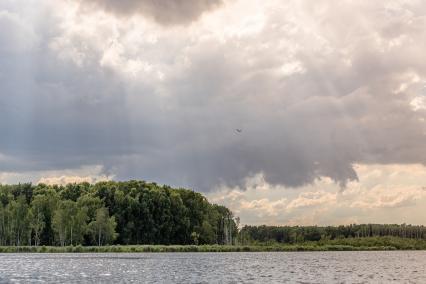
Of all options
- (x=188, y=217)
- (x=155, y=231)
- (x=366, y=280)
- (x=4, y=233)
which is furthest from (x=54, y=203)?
(x=366, y=280)

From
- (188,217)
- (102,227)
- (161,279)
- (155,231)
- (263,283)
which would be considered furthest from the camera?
(188,217)

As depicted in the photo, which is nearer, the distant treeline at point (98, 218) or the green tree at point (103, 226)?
the distant treeline at point (98, 218)

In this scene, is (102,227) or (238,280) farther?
(102,227)

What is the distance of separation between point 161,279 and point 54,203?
380 ft

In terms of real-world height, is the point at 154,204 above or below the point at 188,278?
above

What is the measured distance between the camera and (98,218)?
162m

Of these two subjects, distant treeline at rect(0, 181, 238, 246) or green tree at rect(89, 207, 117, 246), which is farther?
green tree at rect(89, 207, 117, 246)

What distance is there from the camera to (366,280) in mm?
66500

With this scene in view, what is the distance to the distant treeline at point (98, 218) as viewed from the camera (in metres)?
162

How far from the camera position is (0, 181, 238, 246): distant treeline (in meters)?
162

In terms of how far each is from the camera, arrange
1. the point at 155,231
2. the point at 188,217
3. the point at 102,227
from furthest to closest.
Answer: the point at 188,217 < the point at 155,231 < the point at 102,227

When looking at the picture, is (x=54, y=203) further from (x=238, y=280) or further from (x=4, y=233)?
(x=238, y=280)

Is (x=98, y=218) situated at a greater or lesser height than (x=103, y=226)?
greater

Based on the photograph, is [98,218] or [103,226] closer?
[98,218]
